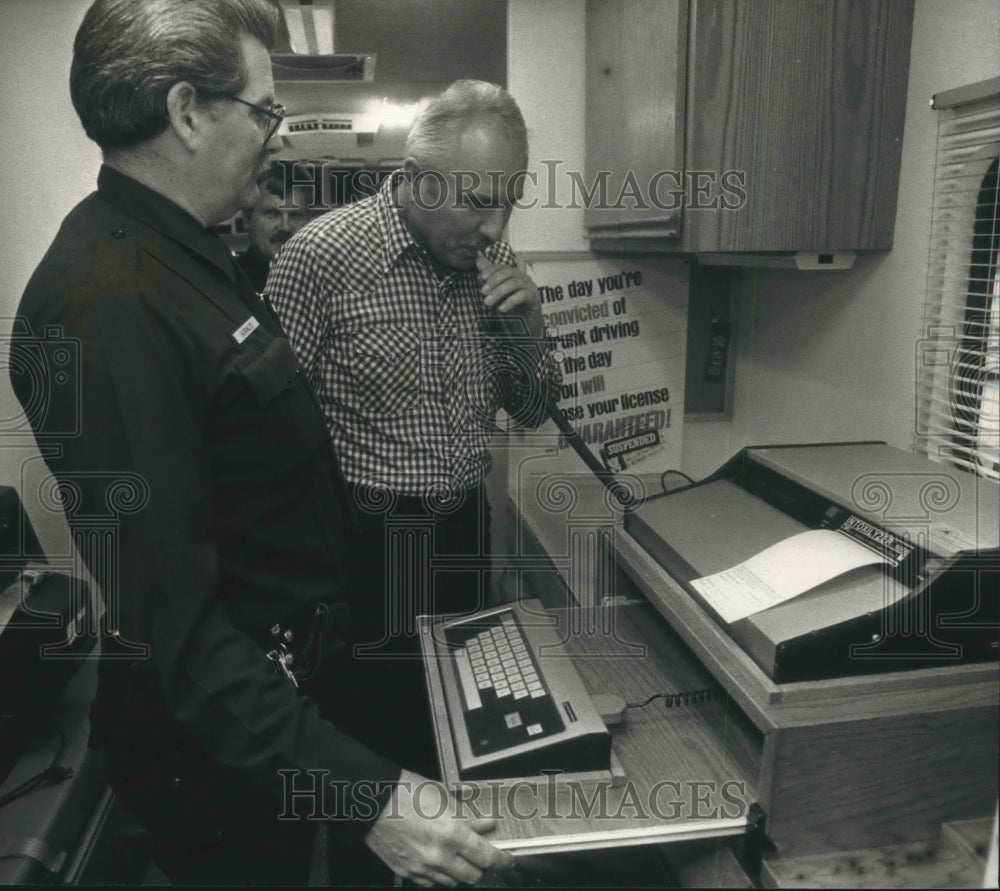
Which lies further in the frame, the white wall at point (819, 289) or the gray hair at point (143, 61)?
the white wall at point (819, 289)

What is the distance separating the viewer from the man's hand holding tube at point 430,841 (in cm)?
79

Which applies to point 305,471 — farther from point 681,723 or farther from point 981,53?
point 981,53

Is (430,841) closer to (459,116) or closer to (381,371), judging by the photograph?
(381,371)

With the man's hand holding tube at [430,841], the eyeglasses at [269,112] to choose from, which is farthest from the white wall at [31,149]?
the man's hand holding tube at [430,841]

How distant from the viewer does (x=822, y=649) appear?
0.82 meters

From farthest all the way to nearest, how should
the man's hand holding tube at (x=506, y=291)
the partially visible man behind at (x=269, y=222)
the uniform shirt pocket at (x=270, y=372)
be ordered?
the partially visible man behind at (x=269, y=222) → the man's hand holding tube at (x=506, y=291) → the uniform shirt pocket at (x=270, y=372)

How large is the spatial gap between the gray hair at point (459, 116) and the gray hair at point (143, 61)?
2.16ft

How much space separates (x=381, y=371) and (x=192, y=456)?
791 mm

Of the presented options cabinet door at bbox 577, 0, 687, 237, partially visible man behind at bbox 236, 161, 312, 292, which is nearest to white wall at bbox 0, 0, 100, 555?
partially visible man behind at bbox 236, 161, 312, 292

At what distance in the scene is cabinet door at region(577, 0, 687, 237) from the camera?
1.47 meters

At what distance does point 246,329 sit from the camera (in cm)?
91

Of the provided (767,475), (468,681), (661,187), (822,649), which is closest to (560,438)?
(661,187)

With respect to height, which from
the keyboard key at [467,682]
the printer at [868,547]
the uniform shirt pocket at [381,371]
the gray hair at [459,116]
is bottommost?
the keyboard key at [467,682]

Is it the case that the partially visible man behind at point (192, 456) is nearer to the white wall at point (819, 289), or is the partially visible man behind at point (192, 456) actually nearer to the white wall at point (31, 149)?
the white wall at point (819, 289)
